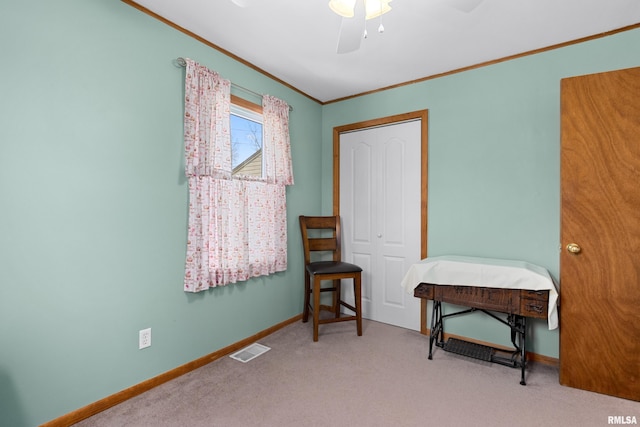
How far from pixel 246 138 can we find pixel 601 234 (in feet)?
8.72

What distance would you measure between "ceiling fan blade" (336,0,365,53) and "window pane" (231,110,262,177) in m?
1.16

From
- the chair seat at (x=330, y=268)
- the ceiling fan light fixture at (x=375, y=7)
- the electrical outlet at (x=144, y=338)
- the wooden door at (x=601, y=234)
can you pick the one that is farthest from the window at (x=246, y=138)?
the wooden door at (x=601, y=234)

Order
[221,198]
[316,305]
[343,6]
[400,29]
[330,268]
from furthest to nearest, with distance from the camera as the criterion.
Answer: [330,268], [316,305], [221,198], [400,29], [343,6]

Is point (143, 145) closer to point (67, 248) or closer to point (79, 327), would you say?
point (67, 248)

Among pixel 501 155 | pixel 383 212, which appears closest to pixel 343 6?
pixel 501 155

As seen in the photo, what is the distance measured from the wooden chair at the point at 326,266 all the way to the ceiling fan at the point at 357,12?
5.85 ft

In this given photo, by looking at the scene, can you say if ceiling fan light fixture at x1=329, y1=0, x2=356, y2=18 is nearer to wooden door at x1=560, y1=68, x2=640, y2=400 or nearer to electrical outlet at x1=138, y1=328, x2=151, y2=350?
wooden door at x1=560, y1=68, x2=640, y2=400

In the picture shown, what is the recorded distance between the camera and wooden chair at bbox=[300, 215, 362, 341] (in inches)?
108

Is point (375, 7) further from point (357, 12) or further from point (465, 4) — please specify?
point (465, 4)

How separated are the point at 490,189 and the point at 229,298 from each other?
2.36m

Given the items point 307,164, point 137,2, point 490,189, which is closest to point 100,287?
point 137,2

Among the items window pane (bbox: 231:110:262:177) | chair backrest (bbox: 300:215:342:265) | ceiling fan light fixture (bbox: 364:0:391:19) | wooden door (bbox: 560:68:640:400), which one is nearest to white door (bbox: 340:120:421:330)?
chair backrest (bbox: 300:215:342:265)

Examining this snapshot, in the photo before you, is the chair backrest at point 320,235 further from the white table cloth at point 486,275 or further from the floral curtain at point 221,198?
the white table cloth at point 486,275

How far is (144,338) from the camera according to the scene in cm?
193
